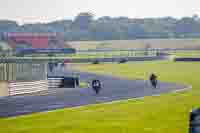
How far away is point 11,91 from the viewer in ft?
119

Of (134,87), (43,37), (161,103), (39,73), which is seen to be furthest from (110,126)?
(43,37)

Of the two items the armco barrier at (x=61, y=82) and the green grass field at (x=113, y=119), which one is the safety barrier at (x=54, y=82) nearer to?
the armco barrier at (x=61, y=82)

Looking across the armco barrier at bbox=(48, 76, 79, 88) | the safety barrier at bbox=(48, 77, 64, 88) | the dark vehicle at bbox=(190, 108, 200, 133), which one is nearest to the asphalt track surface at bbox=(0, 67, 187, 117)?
the safety barrier at bbox=(48, 77, 64, 88)

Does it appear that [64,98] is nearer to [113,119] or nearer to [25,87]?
[25,87]

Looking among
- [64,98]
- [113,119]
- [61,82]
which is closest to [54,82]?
[61,82]

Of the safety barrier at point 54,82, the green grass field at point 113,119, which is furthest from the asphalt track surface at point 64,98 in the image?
the green grass field at point 113,119

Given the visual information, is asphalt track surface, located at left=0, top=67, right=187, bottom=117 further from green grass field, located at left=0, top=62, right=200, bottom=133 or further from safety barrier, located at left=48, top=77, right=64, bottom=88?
green grass field, located at left=0, top=62, right=200, bottom=133

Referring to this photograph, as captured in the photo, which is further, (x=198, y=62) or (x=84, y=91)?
(x=198, y=62)

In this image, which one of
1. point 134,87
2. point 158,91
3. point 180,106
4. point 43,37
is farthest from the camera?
point 43,37

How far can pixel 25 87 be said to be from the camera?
37.7 metres

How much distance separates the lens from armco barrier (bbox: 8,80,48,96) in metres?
36.4

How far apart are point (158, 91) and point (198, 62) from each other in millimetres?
43482

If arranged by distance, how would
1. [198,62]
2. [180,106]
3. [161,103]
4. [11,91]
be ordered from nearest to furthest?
[180,106]
[161,103]
[11,91]
[198,62]

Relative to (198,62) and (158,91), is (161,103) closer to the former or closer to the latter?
(158,91)
